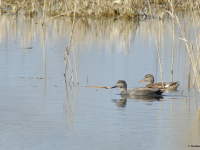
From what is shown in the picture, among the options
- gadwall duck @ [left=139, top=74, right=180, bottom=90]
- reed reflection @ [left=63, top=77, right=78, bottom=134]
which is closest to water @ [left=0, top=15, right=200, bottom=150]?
reed reflection @ [left=63, top=77, right=78, bottom=134]

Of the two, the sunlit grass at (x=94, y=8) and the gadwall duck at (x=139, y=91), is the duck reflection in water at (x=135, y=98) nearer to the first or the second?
the gadwall duck at (x=139, y=91)

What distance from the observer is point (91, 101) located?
30.6 ft

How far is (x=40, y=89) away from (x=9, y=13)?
2027 cm

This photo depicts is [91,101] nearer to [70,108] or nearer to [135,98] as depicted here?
[70,108]

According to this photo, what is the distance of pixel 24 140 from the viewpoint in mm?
6480

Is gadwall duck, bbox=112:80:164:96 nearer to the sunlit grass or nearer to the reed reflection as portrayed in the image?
the reed reflection

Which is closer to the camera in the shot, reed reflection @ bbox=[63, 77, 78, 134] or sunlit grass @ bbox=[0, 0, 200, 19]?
A: reed reflection @ bbox=[63, 77, 78, 134]

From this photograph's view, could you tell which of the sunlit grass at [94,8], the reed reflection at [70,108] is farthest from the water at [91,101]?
the sunlit grass at [94,8]

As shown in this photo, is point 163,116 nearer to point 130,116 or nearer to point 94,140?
point 130,116

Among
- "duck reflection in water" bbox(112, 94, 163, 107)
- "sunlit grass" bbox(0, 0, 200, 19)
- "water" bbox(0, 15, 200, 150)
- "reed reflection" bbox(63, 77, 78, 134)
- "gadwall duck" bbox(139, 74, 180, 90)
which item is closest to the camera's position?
"water" bbox(0, 15, 200, 150)

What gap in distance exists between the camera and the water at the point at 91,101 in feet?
21.7

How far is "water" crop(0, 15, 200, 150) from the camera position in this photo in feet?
21.7

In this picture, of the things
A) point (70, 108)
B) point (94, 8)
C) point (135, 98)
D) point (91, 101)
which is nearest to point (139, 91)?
point (135, 98)

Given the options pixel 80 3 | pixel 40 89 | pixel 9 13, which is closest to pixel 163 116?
pixel 40 89
